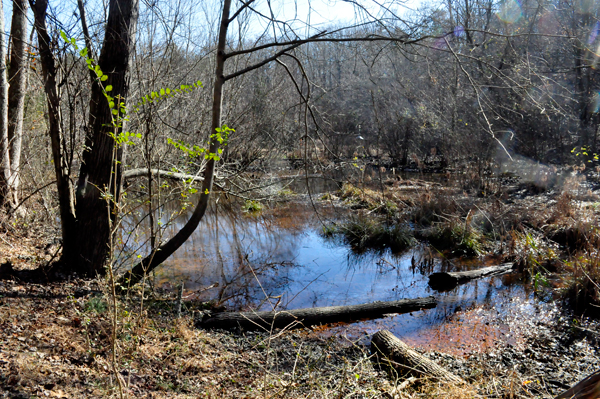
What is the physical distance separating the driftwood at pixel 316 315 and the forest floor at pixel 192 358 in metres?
0.20

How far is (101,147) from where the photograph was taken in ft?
16.9

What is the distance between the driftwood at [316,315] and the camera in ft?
18.9

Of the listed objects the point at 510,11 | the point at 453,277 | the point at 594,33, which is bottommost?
the point at 453,277

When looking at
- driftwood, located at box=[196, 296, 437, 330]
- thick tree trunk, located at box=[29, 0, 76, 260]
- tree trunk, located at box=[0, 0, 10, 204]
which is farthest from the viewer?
tree trunk, located at box=[0, 0, 10, 204]

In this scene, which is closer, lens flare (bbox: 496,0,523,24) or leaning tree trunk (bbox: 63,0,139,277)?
leaning tree trunk (bbox: 63,0,139,277)

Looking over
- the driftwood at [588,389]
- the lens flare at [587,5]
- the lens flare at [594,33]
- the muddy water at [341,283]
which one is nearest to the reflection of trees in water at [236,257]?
the muddy water at [341,283]

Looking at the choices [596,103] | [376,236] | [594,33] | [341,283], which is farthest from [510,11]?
[341,283]

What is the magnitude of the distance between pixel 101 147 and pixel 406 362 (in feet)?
14.1

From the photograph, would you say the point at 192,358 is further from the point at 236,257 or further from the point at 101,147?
the point at 236,257

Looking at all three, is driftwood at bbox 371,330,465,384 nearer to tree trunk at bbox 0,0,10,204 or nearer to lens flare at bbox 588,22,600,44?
tree trunk at bbox 0,0,10,204

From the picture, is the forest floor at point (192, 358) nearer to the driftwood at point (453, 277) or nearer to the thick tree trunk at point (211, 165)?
the thick tree trunk at point (211, 165)

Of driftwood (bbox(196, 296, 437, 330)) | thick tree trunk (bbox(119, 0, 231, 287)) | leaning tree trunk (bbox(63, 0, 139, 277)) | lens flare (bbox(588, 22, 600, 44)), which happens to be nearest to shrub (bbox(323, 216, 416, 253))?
driftwood (bbox(196, 296, 437, 330))

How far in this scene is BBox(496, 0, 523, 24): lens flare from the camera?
64.4ft

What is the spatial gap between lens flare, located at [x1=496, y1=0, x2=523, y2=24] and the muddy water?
15.0m
